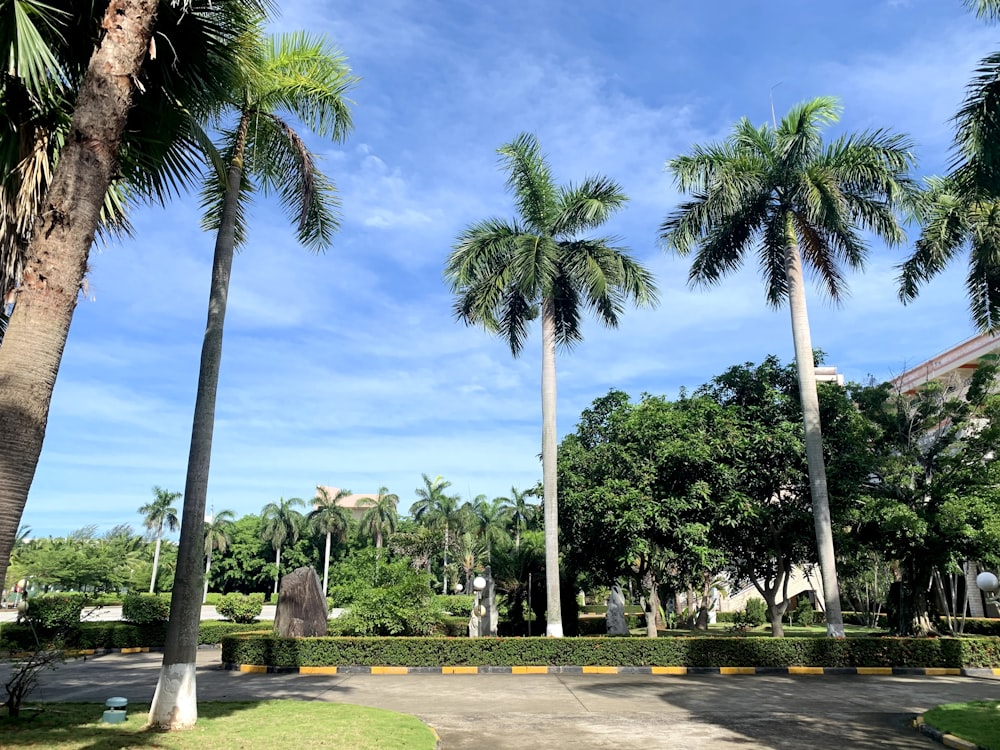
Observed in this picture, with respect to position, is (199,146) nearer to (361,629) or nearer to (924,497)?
(361,629)

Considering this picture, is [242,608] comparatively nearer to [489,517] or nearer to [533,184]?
[533,184]

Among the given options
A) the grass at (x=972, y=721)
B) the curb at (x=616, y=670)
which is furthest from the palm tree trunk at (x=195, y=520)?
the grass at (x=972, y=721)

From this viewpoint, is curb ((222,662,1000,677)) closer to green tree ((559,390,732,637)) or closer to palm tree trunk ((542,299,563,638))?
palm tree trunk ((542,299,563,638))

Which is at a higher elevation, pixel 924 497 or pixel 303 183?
pixel 303 183

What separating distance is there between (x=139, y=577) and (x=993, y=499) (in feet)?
197

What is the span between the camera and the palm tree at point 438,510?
215 feet

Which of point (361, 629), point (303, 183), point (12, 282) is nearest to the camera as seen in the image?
point (12, 282)

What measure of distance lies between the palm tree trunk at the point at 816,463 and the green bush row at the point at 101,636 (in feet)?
62.4

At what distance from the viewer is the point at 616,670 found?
18641 mm

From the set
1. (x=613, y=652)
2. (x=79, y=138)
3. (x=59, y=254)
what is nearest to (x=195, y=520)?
(x=59, y=254)

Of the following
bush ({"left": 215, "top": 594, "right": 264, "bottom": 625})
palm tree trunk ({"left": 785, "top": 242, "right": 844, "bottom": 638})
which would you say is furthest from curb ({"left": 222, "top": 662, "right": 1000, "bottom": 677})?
bush ({"left": 215, "top": 594, "right": 264, "bottom": 625})

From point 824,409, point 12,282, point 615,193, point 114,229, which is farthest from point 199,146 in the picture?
point 824,409

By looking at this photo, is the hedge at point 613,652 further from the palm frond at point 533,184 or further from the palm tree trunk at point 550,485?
the palm frond at point 533,184

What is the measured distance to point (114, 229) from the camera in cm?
849
